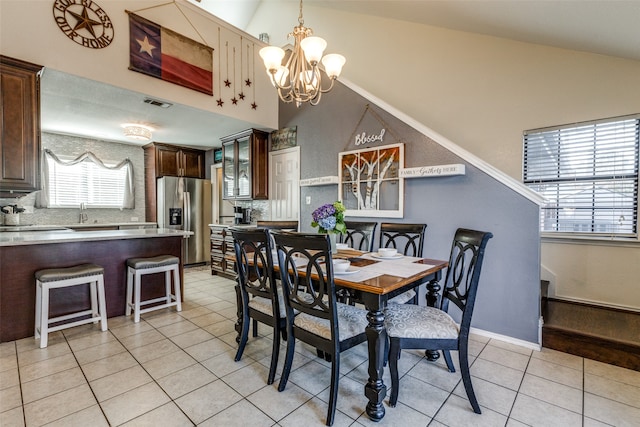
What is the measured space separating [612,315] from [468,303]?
2193 millimetres

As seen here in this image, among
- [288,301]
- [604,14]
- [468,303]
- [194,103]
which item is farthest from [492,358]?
[194,103]

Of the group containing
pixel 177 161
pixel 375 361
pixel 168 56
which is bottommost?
pixel 375 361

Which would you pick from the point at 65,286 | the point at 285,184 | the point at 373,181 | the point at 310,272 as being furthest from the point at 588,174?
the point at 65,286

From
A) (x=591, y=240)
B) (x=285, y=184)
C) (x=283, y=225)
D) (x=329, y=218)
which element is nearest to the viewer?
(x=329, y=218)

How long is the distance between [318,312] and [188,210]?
16.3 feet

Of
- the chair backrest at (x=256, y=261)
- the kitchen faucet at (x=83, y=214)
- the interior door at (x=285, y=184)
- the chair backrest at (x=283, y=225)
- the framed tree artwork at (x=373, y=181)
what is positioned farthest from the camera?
the kitchen faucet at (x=83, y=214)

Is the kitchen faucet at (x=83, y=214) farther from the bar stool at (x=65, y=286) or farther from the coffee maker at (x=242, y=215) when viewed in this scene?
the bar stool at (x=65, y=286)

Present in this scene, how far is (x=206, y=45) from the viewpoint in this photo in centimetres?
370

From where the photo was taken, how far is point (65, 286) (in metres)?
2.62

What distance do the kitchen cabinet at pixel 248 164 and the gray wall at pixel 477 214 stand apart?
142 cm

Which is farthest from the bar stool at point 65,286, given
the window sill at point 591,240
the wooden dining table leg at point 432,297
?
the window sill at point 591,240

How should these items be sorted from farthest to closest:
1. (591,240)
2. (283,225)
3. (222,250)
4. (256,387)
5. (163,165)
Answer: (163,165) < (222,250) < (283,225) < (591,240) < (256,387)

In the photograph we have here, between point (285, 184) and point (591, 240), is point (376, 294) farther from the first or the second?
point (285, 184)

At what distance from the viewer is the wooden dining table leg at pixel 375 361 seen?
159 centimetres
